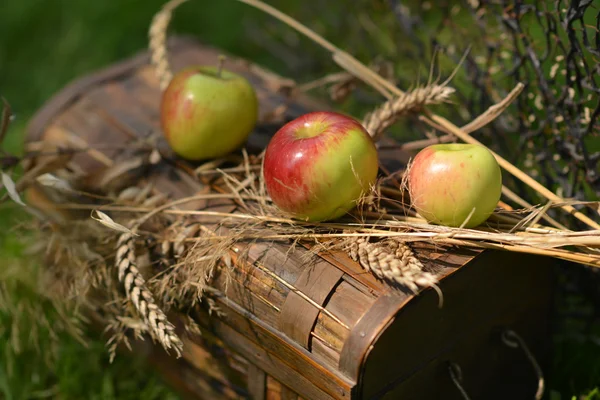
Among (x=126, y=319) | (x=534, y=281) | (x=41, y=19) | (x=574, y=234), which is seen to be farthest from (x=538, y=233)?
(x=41, y=19)

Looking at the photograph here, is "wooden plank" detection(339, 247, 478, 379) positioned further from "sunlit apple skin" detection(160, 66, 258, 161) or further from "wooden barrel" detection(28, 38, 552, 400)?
→ "sunlit apple skin" detection(160, 66, 258, 161)

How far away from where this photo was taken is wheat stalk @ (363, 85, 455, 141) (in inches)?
62.2

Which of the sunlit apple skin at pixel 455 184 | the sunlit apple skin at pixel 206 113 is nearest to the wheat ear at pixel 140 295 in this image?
the sunlit apple skin at pixel 206 113

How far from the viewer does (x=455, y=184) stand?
4.25 ft

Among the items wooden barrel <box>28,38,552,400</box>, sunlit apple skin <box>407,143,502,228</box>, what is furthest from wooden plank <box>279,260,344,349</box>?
sunlit apple skin <box>407,143,502,228</box>

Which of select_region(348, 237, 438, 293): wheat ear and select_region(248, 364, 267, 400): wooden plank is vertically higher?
select_region(348, 237, 438, 293): wheat ear

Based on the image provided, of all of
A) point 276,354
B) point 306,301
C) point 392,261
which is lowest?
point 276,354

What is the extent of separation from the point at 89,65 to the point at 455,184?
2345 mm

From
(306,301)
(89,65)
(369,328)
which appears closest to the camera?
(369,328)

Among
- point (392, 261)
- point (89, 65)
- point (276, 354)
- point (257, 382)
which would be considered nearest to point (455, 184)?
point (392, 261)

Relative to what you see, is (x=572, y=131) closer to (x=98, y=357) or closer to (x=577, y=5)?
(x=577, y=5)

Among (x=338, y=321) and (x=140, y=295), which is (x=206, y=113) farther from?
(x=338, y=321)

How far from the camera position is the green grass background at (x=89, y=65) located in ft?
6.15

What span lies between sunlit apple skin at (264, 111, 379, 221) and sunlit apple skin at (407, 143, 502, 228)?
115 mm
